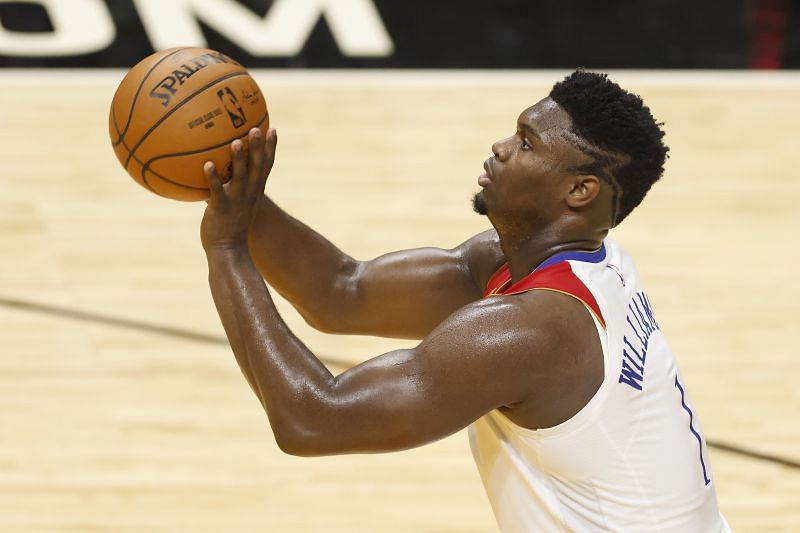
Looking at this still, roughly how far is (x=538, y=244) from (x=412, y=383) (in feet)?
1.74

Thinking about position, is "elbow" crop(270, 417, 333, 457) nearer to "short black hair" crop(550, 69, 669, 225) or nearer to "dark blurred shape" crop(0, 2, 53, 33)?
"short black hair" crop(550, 69, 669, 225)

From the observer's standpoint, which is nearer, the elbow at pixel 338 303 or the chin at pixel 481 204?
the chin at pixel 481 204

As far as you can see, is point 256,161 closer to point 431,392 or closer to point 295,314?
point 431,392

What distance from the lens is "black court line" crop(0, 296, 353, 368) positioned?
5.46 metres

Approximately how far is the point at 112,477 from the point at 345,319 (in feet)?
4.92

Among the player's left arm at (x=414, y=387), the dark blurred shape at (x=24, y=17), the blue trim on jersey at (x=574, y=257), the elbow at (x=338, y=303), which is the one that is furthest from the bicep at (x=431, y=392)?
the dark blurred shape at (x=24, y=17)

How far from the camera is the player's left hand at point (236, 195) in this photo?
2773 millimetres

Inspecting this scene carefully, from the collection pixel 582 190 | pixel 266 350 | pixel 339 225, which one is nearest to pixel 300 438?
pixel 266 350

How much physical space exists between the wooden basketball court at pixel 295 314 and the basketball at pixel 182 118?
173 cm

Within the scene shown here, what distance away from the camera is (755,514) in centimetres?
443

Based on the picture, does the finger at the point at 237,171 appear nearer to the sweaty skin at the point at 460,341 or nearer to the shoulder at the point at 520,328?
the sweaty skin at the point at 460,341

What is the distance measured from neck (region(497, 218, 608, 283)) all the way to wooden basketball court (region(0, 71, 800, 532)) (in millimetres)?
1640

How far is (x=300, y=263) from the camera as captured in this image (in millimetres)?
3441

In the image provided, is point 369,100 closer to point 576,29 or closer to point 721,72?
point 576,29
